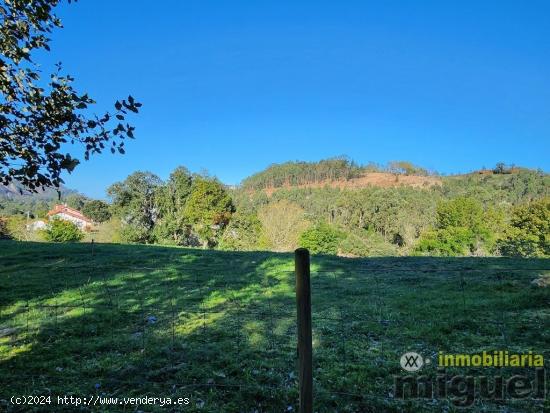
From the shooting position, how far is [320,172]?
13800 centimetres

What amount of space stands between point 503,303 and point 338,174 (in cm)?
13040

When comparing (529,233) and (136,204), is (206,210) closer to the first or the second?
(136,204)

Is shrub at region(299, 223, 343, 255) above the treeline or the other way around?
the other way around

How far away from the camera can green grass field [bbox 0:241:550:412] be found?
4137 millimetres

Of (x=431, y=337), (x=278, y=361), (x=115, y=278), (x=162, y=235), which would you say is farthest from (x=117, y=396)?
(x=162, y=235)

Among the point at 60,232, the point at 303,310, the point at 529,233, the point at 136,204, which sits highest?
the point at 136,204

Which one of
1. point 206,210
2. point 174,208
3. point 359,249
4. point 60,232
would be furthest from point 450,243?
point 60,232

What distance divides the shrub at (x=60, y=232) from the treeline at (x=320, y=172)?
102m

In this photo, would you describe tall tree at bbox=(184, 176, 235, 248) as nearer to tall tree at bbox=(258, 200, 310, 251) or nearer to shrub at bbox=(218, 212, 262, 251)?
shrub at bbox=(218, 212, 262, 251)

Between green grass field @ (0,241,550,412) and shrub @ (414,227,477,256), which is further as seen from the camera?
shrub @ (414,227,477,256)

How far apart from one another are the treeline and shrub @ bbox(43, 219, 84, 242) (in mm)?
101571

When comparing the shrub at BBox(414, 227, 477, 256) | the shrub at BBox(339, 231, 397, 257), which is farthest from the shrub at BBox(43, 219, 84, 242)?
the shrub at BBox(414, 227, 477, 256)

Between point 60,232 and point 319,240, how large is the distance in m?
24.8

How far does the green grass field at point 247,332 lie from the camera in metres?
4.14
